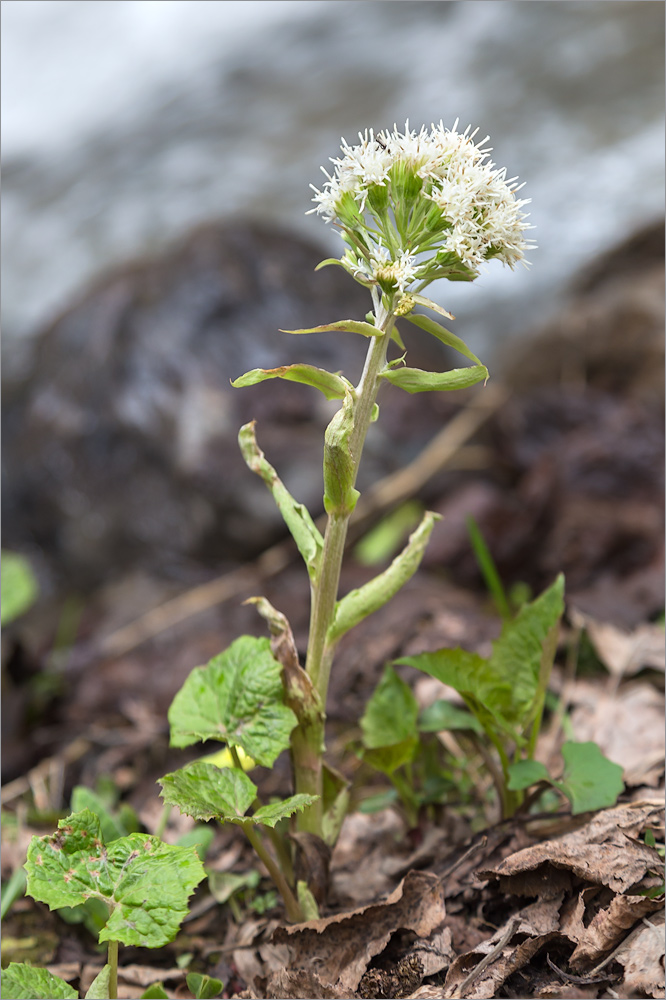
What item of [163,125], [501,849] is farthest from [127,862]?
[163,125]

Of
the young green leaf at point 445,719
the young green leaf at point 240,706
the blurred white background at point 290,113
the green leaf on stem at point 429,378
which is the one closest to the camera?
the green leaf on stem at point 429,378

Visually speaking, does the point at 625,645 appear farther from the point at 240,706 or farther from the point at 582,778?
the point at 240,706

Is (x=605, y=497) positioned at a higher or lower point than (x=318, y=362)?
lower

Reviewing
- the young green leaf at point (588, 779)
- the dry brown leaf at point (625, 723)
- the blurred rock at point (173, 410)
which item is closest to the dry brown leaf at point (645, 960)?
the young green leaf at point (588, 779)

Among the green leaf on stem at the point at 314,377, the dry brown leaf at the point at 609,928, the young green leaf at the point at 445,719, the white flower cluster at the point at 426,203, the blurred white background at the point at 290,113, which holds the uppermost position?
the blurred white background at the point at 290,113

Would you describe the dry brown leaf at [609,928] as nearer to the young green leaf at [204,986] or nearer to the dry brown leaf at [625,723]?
the dry brown leaf at [625,723]

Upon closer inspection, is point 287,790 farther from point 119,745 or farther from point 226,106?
point 226,106
